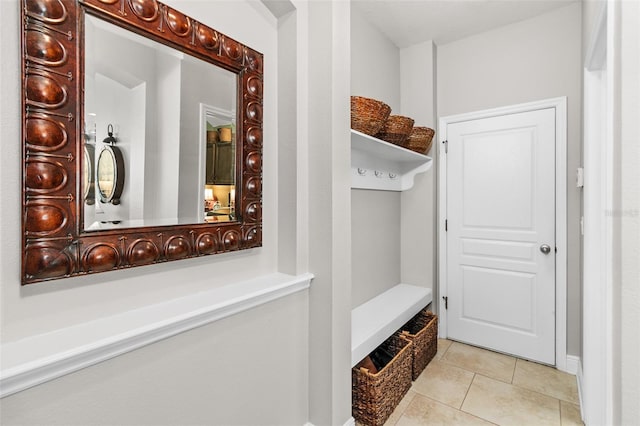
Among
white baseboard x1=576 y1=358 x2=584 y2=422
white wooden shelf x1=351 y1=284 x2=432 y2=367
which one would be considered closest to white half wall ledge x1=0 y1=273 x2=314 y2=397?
white wooden shelf x1=351 y1=284 x2=432 y2=367

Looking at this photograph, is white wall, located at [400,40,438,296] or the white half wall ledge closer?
the white half wall ledge

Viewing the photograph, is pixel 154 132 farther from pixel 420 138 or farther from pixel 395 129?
pixel 420 138

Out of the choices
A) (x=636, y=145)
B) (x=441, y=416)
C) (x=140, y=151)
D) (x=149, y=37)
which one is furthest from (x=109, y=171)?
(x=441, y=416)

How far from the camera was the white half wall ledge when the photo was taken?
0.82 meters

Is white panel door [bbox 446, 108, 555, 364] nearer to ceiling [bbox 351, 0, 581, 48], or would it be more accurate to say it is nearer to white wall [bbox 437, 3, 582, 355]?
white wall [bbox 437, 3, 582, 355]

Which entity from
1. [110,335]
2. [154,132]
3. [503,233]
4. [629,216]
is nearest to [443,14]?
[503,233]

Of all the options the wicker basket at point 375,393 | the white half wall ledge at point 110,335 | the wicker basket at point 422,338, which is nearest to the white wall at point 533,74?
the wicker basket at point 422,338

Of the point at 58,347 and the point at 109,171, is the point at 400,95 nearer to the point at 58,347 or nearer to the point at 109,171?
the point at 109,171

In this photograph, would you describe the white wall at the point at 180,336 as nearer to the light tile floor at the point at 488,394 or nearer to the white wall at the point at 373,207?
the light tile floor at the point at 488,394

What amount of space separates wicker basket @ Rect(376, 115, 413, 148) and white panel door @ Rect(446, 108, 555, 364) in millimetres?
798

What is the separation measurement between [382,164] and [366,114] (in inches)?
31.5

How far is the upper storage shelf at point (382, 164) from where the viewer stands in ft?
7.31

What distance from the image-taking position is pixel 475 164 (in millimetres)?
2844

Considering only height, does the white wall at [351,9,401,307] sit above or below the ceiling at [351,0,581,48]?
below
